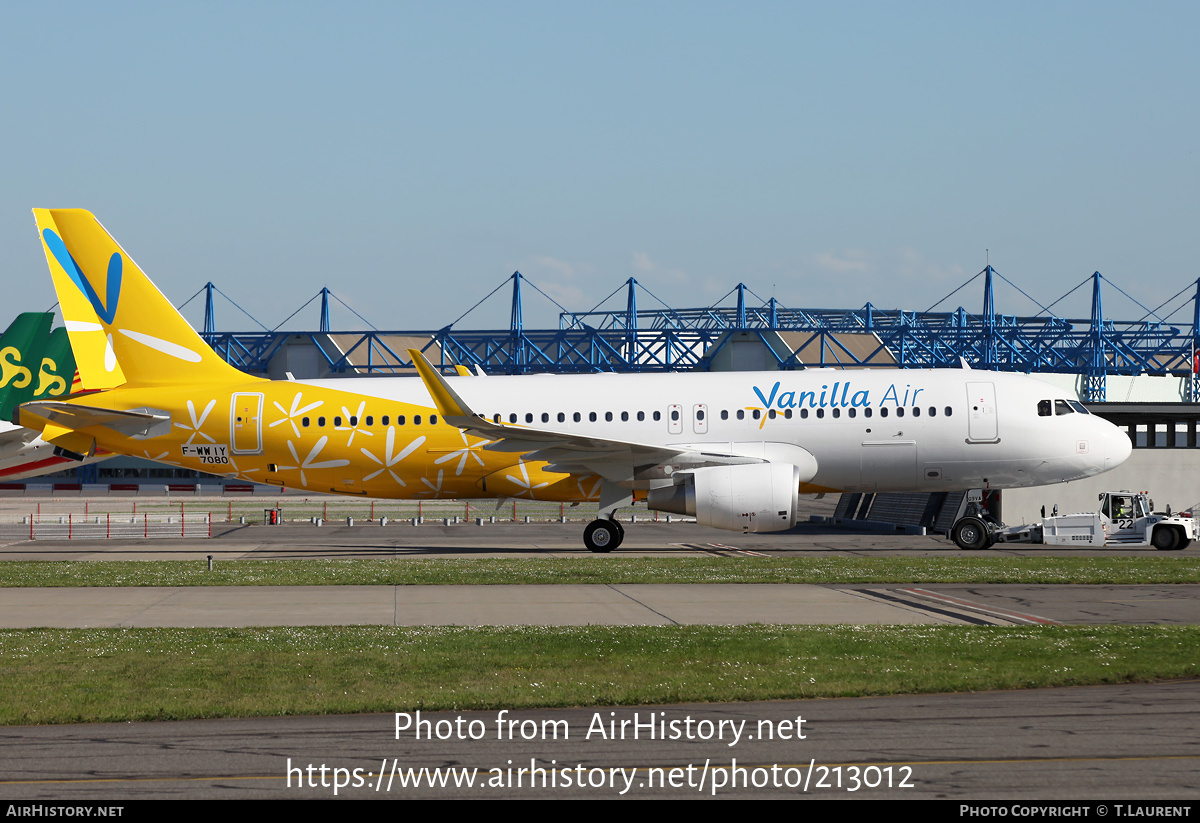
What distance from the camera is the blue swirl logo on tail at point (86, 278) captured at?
30141mm

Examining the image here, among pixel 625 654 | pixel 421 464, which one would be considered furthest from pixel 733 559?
pixel 625 654

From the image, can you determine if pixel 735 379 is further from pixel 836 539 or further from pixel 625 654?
pixel 625 654

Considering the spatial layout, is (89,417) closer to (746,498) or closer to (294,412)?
(294,412)

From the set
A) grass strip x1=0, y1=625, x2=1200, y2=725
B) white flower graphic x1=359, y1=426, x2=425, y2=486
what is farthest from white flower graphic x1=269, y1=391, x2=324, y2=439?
grass strip x1=0, y1=625, x2=1200, y2=725

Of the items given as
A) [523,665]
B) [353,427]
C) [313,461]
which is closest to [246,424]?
[313,461]

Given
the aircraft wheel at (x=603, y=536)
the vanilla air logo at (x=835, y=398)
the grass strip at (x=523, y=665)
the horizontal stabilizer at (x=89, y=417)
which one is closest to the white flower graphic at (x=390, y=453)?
the aircraft wheel at (x=603, y=536)

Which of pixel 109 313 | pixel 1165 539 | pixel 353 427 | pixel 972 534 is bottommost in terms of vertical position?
pixel 1165 539

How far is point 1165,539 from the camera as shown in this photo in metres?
32.8

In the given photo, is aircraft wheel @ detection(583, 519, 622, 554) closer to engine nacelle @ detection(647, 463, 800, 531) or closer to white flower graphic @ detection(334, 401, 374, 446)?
engine nacelle @ detection(647, 463, 800, 531)

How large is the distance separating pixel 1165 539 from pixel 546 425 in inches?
723

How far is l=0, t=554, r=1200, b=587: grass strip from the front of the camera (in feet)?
72.7

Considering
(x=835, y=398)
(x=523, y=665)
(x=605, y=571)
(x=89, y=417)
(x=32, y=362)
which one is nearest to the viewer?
(x=523, y=665)

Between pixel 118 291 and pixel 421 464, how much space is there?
9.42 metres

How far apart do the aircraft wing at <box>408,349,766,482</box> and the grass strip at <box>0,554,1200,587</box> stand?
2.70 m
